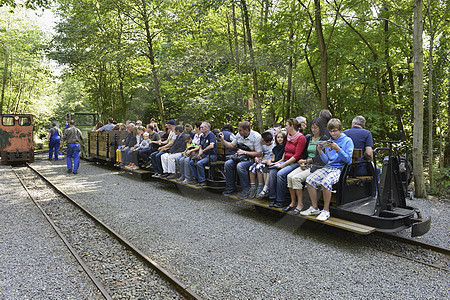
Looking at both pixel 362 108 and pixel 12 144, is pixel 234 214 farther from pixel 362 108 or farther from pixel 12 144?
pixel 12 144

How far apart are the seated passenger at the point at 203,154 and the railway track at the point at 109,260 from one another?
99.7 inches

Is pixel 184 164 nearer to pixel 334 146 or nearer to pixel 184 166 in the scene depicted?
pixel 184 166

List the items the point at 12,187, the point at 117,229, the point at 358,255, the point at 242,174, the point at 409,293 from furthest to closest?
the point at 12,187
the point at 242,174
the point at 117,229
the point at 358,255
the point at 409,293

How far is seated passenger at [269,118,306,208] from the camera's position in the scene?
5.53 m

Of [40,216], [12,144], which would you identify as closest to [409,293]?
[40,216]

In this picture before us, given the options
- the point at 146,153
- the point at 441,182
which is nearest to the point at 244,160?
the point at 146,153

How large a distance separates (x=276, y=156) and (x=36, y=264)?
4.12 metres

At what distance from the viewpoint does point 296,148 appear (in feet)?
18.6

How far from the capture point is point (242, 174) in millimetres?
6375

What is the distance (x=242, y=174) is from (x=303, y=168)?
139cm

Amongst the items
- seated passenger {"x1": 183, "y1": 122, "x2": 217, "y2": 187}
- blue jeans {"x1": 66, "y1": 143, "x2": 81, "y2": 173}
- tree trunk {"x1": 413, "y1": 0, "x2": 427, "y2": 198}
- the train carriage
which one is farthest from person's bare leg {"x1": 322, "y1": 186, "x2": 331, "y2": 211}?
the train carriage

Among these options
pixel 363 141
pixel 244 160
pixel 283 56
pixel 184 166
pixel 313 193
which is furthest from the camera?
pixel 283 56

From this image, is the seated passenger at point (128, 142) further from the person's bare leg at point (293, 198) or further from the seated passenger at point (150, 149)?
the person's bare leg at point (293, 198)

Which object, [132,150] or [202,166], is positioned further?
[132,150]
